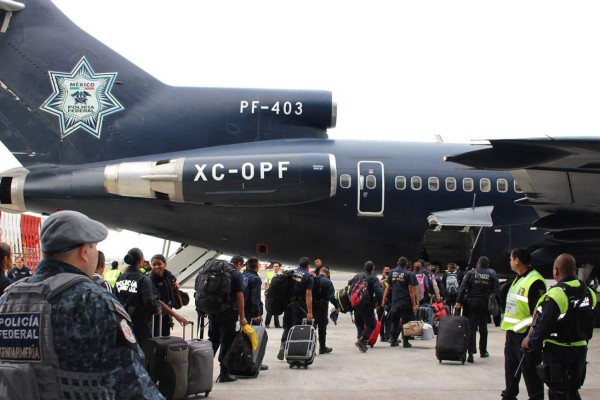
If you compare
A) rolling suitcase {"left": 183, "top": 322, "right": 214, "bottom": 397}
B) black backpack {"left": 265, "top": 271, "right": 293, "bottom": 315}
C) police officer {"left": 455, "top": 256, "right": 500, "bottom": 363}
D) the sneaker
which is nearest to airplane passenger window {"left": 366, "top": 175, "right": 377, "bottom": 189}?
the sneaker

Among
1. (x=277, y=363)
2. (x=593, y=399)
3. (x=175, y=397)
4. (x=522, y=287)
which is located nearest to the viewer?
(x=522, y=287)

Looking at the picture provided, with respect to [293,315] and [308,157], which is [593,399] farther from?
[308,157]

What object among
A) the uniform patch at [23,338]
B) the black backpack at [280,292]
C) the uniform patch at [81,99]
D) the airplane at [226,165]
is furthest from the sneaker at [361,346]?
the uniform patch at [23,338]

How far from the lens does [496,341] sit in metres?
15.0

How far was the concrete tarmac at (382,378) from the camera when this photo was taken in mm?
8922

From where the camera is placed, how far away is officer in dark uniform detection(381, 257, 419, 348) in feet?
45.9

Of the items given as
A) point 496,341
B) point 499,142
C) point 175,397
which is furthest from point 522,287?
point 496,341

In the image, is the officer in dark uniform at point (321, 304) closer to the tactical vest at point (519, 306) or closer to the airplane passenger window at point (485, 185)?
the tactical vest at point (519, 306)

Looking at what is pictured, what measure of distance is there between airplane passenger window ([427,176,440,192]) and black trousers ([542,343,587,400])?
11.2 meters

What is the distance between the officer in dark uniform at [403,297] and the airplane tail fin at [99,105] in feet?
Result: 17.1

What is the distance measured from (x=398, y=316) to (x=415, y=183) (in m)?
4.51

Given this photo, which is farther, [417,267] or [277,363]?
[417,267]

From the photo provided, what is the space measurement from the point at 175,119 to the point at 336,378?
9.34m

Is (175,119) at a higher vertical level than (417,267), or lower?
higher
